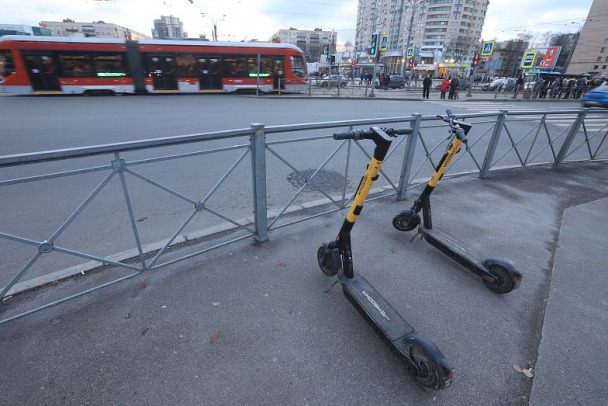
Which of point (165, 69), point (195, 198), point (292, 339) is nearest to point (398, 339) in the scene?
point (292, 339)

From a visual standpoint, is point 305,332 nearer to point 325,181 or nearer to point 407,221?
point 407,221

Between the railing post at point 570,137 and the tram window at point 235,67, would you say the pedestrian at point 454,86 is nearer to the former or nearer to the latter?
the tram window at point 235,67

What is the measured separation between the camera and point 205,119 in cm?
1122

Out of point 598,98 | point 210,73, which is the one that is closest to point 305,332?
point 210,73

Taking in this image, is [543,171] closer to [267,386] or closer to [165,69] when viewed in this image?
[267,386]

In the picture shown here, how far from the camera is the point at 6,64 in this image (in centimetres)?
1664

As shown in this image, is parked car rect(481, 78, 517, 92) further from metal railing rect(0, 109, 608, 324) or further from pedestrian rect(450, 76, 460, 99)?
metal railing rect(0, 109, 608, 324)

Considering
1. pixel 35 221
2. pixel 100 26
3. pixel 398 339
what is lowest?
pixel 35 221

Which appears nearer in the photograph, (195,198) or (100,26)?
(195,198)

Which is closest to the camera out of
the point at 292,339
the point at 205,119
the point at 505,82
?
the point at 292,339

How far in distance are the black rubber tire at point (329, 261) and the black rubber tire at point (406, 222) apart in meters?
1.28

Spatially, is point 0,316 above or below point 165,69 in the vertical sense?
below

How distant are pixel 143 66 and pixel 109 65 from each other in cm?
182

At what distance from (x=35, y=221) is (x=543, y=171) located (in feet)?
30.3
